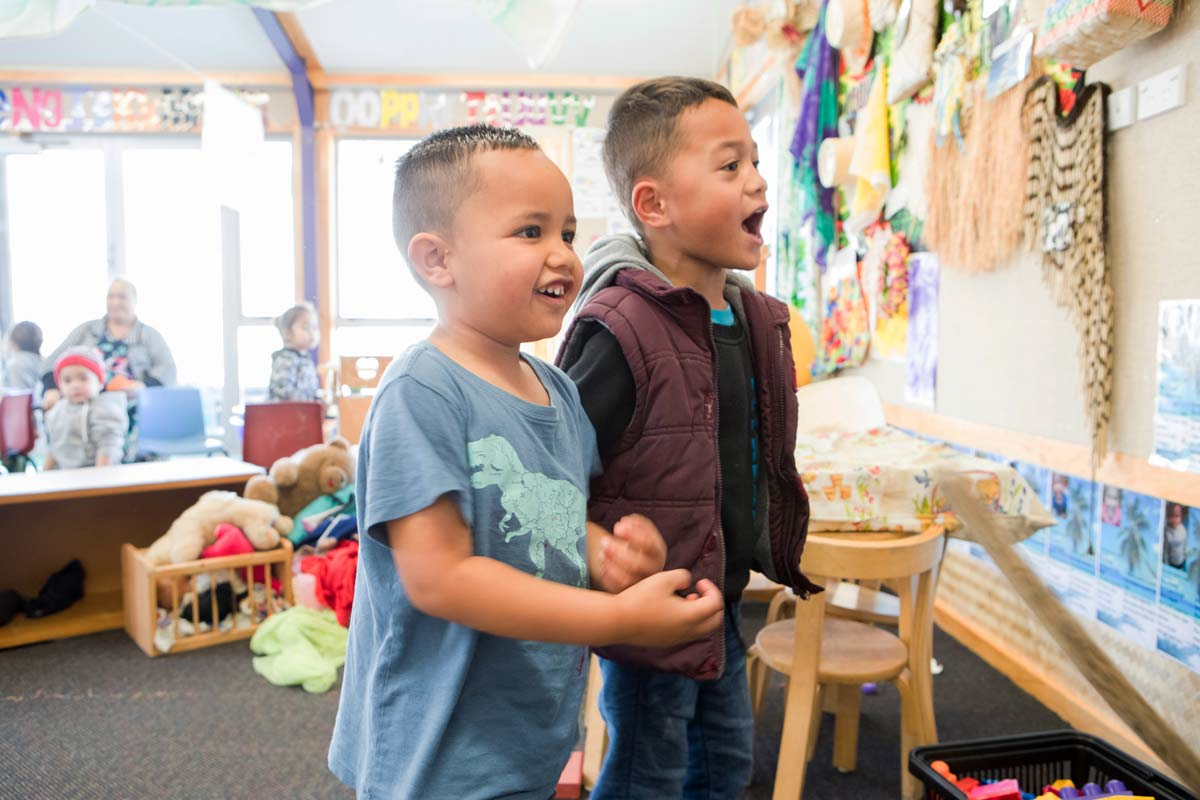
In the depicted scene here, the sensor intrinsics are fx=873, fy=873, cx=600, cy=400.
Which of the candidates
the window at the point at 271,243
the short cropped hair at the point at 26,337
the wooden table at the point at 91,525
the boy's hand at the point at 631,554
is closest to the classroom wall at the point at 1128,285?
the boy's hand at the point at 631,554

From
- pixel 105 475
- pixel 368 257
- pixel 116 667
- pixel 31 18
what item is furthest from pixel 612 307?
pixel 368 257

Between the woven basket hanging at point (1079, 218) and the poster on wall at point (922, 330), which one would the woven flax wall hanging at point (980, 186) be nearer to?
the woven basket hanging at point (1079, 218)

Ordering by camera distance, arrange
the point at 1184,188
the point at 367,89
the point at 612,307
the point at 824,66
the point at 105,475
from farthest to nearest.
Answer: the point at 367,89
the point at 824,66
the point at 105,475
the point at 1184,188
the point at 612,307

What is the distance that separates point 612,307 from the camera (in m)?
1.03

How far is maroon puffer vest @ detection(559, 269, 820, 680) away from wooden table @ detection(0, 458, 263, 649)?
220 centimetres

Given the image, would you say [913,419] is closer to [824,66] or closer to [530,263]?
[824,66]

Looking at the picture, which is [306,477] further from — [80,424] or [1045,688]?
[1045,688]

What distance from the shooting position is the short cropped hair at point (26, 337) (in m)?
4.75

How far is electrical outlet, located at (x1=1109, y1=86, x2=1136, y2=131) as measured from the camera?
5.97 feet

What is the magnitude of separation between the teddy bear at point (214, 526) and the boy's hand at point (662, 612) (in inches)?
88.3

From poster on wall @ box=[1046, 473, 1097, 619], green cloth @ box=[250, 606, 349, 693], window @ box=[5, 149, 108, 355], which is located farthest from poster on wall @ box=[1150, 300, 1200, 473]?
window @ box=[5, 149, 108, 355]

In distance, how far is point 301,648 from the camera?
2.41m

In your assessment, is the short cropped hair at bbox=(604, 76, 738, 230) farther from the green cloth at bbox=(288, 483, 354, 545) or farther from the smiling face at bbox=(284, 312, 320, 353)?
the smiling face at bbox=(284, 312, 320, 353)

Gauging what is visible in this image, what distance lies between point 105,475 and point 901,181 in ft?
9.15
